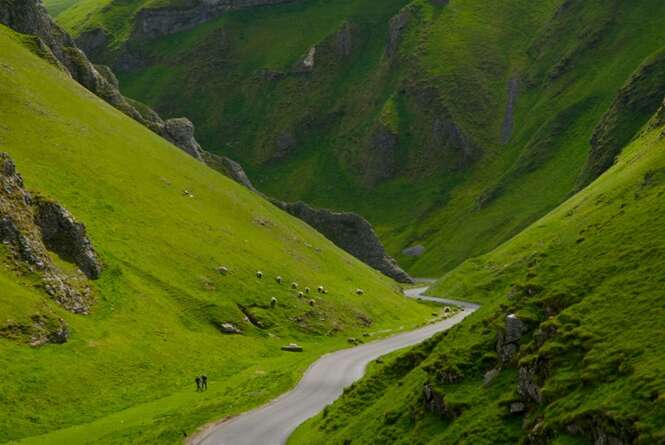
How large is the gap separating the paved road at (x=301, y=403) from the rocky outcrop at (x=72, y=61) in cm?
6503

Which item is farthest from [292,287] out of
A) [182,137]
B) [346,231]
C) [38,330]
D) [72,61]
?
[346,231]

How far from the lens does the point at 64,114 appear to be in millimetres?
99562

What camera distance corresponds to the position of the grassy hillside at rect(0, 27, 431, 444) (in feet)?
182

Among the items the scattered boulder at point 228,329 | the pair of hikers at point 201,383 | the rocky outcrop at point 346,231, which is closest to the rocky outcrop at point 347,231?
the rocky outcrop at point 346,231

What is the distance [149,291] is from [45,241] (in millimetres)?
10915

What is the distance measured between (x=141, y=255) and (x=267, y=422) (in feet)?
120

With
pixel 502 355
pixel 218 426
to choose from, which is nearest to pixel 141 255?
pixel 218 426

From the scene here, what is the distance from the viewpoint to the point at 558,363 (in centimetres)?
2858

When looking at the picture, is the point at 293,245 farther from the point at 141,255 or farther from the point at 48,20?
the point at 48,20

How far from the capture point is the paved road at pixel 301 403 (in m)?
46.0

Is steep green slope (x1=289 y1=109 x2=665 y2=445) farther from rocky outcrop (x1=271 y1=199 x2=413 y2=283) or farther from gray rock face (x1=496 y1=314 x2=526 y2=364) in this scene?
rocky outcrop (x1=271 y1=199 x2=413 y2=283)

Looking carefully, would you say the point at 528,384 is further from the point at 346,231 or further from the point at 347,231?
the point at 346,231

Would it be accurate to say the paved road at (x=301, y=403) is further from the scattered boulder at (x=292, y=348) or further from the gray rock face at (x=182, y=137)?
the gray rock face at (x=182, y=137)

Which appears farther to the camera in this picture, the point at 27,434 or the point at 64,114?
the point at 64,114
